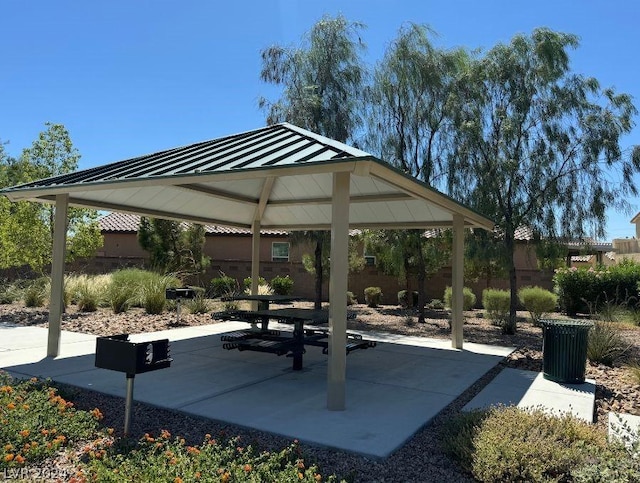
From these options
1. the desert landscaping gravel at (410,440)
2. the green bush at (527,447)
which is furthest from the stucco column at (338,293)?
the green bush at (527,447)

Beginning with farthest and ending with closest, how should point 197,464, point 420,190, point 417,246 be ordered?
point 417,246
point 420,190
point 197,464

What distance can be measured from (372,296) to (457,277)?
483 inches

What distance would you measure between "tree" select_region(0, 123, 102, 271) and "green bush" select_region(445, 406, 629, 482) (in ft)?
45.9

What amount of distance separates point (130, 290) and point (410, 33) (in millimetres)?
11562

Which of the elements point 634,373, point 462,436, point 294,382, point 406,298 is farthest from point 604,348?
point 406,298

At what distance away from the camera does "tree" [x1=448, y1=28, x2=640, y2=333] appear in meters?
13.8

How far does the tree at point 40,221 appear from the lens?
15.5 m

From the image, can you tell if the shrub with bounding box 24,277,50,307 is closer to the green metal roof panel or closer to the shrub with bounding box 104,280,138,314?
the shrub with bounding box 104,280,138,314

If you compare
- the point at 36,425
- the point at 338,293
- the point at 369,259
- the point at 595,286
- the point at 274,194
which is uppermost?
the point at 274,194

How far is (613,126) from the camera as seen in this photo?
44.8 ft

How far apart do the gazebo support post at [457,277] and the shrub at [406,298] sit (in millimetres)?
10267

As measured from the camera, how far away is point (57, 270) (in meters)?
9.08

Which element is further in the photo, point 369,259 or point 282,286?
point 369,259

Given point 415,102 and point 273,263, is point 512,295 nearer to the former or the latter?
point 415,102
